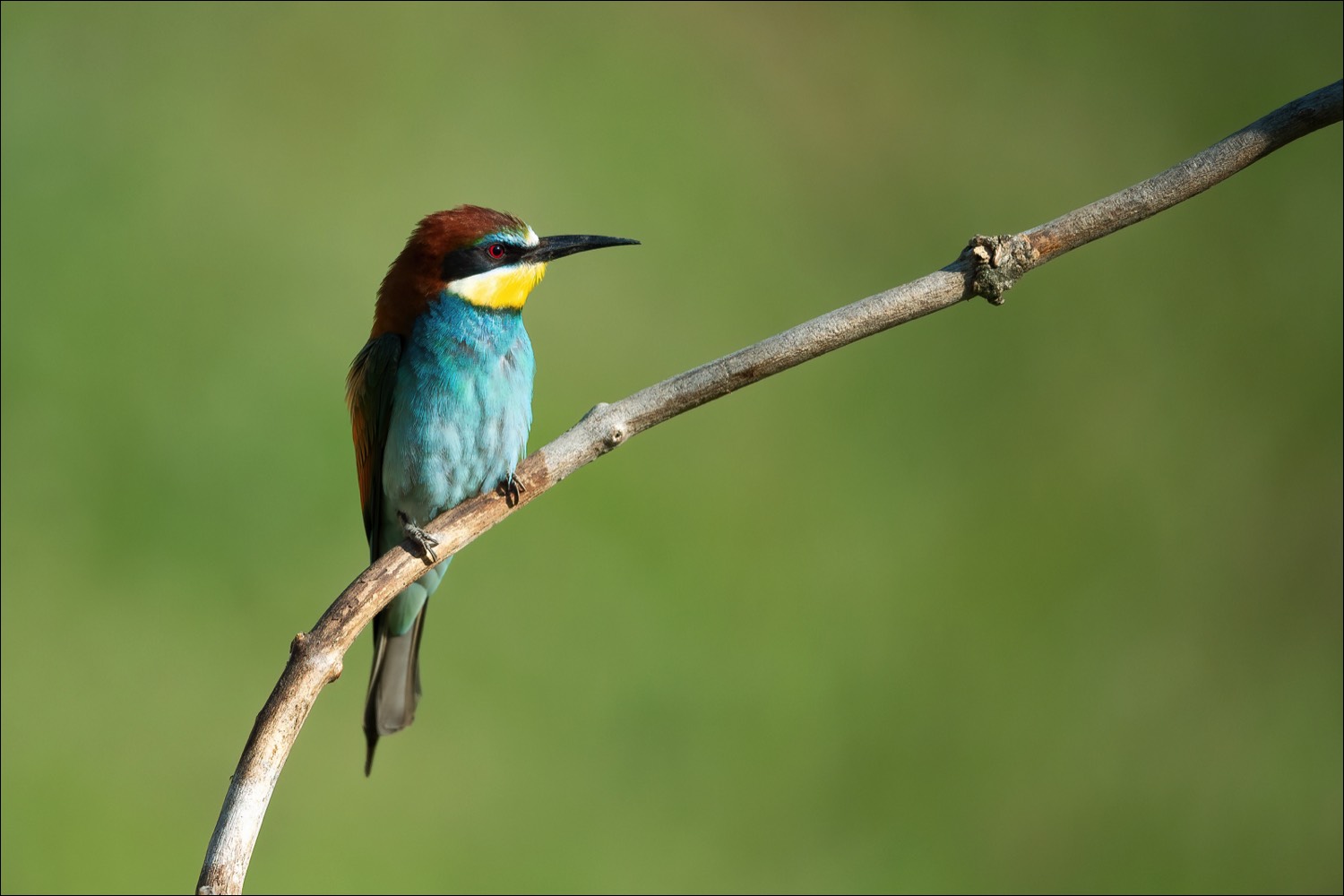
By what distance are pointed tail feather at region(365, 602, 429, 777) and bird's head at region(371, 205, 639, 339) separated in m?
0.42

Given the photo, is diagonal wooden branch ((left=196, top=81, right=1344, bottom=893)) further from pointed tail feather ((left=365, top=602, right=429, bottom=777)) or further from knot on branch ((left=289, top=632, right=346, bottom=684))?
pointed tail feather ((left=365, top=602, right=429, bottom=777))

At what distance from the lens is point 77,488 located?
2332 millimetres

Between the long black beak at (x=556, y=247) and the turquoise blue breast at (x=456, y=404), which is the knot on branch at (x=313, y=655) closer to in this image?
the turquoise blue breast at (x=456, y=404)

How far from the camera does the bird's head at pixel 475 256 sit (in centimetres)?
150

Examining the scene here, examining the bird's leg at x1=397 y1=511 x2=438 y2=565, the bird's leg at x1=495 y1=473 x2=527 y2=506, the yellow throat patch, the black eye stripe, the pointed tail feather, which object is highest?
the black eye stripe

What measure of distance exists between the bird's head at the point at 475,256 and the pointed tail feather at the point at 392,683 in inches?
16.7

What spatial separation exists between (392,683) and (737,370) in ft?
2.59

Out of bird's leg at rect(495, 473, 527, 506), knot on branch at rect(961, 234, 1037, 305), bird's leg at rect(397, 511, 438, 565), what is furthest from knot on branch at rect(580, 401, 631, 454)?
knot on branch at rect(961, 234, 1037, 305)

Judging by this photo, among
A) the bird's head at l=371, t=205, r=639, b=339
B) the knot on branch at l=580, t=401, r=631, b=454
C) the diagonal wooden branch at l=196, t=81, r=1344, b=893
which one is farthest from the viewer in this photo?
the bird's head at l=371, t=205, r=639, b=339

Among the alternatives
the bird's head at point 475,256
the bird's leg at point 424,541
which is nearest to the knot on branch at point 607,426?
the bird's leg at point 424,541

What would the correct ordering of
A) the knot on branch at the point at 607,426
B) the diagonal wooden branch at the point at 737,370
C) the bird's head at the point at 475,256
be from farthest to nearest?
the bird's head at the point at 475,256 < the knot on branch at the point at 607,426 < the diagonal wooden branch at the point at 737,370

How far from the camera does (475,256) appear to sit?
1.50m

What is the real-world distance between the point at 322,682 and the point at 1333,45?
2.86 metres

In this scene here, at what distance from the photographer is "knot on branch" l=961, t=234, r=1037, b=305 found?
1.02m
